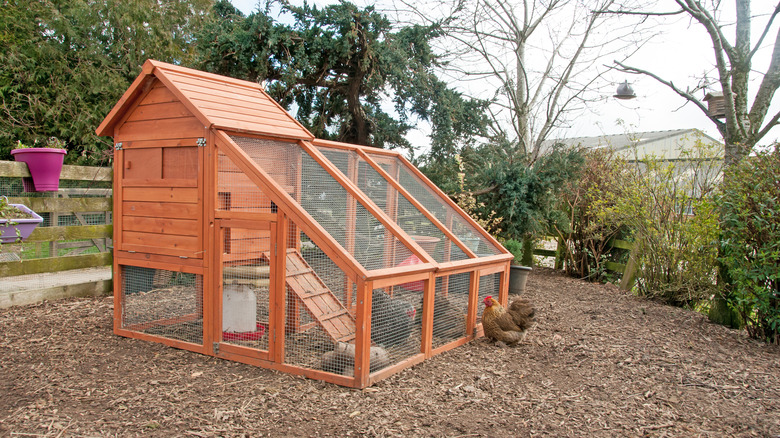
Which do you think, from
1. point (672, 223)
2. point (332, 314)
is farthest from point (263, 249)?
point (672, 223)

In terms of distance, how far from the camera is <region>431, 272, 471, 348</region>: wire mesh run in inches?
177

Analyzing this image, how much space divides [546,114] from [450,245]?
25.7 ft

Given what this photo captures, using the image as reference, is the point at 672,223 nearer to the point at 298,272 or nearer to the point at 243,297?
the point at 298,272

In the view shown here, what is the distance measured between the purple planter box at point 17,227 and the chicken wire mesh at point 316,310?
2659mm

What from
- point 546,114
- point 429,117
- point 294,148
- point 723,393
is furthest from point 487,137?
point 723,393

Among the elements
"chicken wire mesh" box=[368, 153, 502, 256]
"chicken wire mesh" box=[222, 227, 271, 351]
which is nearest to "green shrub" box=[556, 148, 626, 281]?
A: "chicken wire mesh" box=[368, 153, 502, 256]

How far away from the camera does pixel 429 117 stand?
8469 mm

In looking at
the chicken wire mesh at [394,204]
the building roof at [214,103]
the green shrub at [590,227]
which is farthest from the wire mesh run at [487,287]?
the green shrub at [590,227]

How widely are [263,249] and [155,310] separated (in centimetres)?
159

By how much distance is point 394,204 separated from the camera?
5.34 m

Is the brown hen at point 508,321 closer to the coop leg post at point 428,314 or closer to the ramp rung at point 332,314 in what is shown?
the coop leg post at point 428,314

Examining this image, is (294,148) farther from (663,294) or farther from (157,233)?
(663,294)

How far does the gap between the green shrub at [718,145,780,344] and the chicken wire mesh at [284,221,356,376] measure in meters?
3.76

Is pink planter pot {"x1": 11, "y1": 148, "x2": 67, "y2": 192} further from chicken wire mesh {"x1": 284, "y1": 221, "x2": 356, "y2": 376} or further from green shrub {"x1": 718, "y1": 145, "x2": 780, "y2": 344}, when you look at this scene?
green shrub {"x1": 718, "y1": 145, "x2": 780, "y2": 344}
